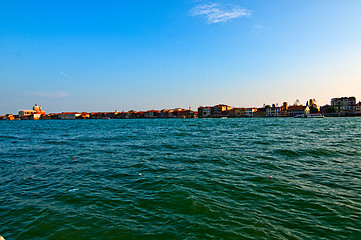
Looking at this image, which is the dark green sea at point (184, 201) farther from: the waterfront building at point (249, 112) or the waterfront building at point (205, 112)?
the waterfront building at point (205, 112)

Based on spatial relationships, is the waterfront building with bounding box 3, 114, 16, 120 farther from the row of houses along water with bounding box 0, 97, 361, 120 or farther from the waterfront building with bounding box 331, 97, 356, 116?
the waterfront building with bounding box 331, 97, 356, 116

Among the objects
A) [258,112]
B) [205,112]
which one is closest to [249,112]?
[258,112]

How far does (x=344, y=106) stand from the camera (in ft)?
385

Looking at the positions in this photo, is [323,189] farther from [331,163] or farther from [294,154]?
[294,154]

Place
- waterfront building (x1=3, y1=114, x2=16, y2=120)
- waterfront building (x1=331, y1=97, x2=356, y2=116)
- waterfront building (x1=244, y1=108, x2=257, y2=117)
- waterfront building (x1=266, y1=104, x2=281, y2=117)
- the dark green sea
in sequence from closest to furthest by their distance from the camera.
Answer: the dark green sea → waterfront building (x1=331, y1=97, x2=356, y2=116) → waterfront building (x1=266, y1=104, x2=281, y2=117) → waterfront building (x1=244, y1=108, x2=257, y2=117) → waterfront building (x1=3, y1=114, x2=16, y2=120)

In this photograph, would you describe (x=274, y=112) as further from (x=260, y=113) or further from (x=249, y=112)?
(x=249, y=112)

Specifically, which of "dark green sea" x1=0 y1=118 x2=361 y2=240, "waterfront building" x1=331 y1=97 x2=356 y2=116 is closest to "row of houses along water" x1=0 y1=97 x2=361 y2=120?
"waterfront building" x1=331 y1=97 x2=356 y2=116

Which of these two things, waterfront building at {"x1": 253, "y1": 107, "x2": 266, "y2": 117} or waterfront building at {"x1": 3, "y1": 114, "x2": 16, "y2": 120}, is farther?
waterfront building at {"x1": 3, "y1": 114, "x2": 16, "y2": 120}

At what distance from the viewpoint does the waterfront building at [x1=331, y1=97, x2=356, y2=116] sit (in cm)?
11465

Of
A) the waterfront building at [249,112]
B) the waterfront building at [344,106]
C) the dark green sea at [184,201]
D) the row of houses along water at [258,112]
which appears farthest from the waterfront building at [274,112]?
the dark green sea at [184,201]

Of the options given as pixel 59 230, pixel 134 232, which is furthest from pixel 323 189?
pixel 59 230

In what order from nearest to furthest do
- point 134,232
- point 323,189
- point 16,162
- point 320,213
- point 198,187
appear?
point 134,232 → point 320,213 → point 323,189 → point 198,187 → point 16,162

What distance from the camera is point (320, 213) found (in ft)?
16.2

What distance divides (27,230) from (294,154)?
13.1 meters
